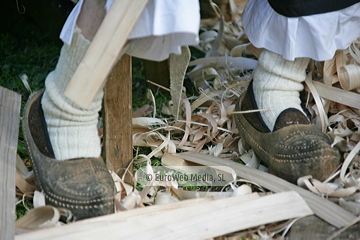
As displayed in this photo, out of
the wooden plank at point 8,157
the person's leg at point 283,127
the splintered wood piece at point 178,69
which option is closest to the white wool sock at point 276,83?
the person's leg at point 283,127

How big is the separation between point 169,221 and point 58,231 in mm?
219

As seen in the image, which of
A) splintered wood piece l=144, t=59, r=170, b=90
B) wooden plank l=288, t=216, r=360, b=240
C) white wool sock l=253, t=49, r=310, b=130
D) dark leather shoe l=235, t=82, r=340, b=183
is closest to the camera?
wooden plank l=288, t=216, r=360, b=240

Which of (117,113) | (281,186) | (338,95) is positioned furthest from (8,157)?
(338,95)

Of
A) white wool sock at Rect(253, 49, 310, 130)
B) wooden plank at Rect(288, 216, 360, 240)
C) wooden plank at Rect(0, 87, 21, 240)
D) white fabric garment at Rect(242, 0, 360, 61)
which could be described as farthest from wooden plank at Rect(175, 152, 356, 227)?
wooden plank at Rect(0, 87, 21, 240)

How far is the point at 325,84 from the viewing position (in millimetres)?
1260

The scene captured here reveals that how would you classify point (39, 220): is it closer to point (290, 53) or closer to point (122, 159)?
point (122, 159)

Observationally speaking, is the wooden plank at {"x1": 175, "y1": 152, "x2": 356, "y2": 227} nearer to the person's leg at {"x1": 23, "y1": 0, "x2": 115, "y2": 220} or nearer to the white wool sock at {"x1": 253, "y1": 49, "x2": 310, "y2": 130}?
the white wool sock at {"x1": 253, "y1": 49, "x2": 310, "y2": 130}

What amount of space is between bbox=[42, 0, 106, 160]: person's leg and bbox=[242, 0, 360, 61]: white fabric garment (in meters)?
0.43

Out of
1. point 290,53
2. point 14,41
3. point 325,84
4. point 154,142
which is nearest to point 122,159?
point 154,142

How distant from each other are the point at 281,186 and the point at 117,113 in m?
0.45

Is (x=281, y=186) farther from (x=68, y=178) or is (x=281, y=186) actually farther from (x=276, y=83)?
(x=68, y=178)

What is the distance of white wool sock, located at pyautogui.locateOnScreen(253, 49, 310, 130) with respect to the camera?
112 centimetres

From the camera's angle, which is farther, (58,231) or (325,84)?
(325,84)

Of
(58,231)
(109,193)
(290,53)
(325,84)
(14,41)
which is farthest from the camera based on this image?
(14,41)
